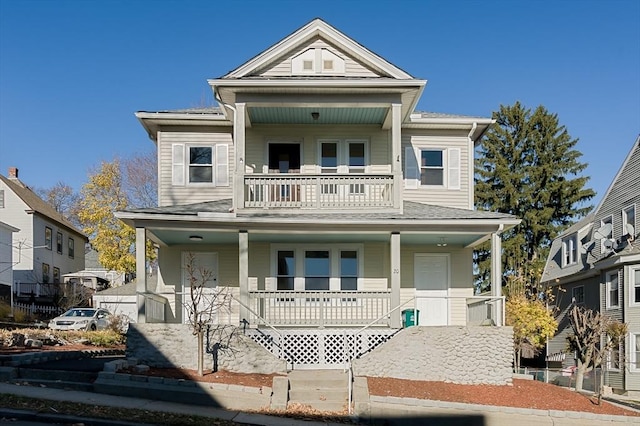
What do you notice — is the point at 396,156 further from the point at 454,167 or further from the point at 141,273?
the point at 141,273

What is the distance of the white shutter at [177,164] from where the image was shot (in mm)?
20234

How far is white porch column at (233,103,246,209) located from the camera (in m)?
17.6

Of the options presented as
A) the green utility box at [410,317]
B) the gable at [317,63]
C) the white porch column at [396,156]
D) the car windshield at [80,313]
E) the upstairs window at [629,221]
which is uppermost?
the gable at [317,63]

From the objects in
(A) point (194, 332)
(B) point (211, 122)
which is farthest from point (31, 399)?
(B) point (211, 122)

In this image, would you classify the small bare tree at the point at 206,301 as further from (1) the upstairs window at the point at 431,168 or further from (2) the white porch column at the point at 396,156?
(1) the upstairs window at the point at 431,168

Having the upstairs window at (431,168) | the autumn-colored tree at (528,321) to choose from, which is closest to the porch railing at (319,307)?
the upstairs window at (431,168)

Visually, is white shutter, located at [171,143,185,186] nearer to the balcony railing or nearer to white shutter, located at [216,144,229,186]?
white shutter, located at [216,144,229,186]

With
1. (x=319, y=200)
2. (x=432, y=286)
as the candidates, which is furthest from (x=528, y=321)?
(x=319, y=200)

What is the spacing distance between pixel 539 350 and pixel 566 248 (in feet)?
20.5

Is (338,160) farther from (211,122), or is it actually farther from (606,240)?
(606,240)

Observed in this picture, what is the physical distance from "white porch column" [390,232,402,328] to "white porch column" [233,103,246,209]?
4.26 meters

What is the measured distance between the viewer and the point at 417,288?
19859 millimetres

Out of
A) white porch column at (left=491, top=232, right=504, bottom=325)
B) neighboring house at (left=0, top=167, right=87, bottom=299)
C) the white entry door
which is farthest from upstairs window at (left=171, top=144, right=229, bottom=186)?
neighboring house at (left=0, top=167, right=87, bottom=299)

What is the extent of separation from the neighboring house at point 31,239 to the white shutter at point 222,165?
23.1 meters
